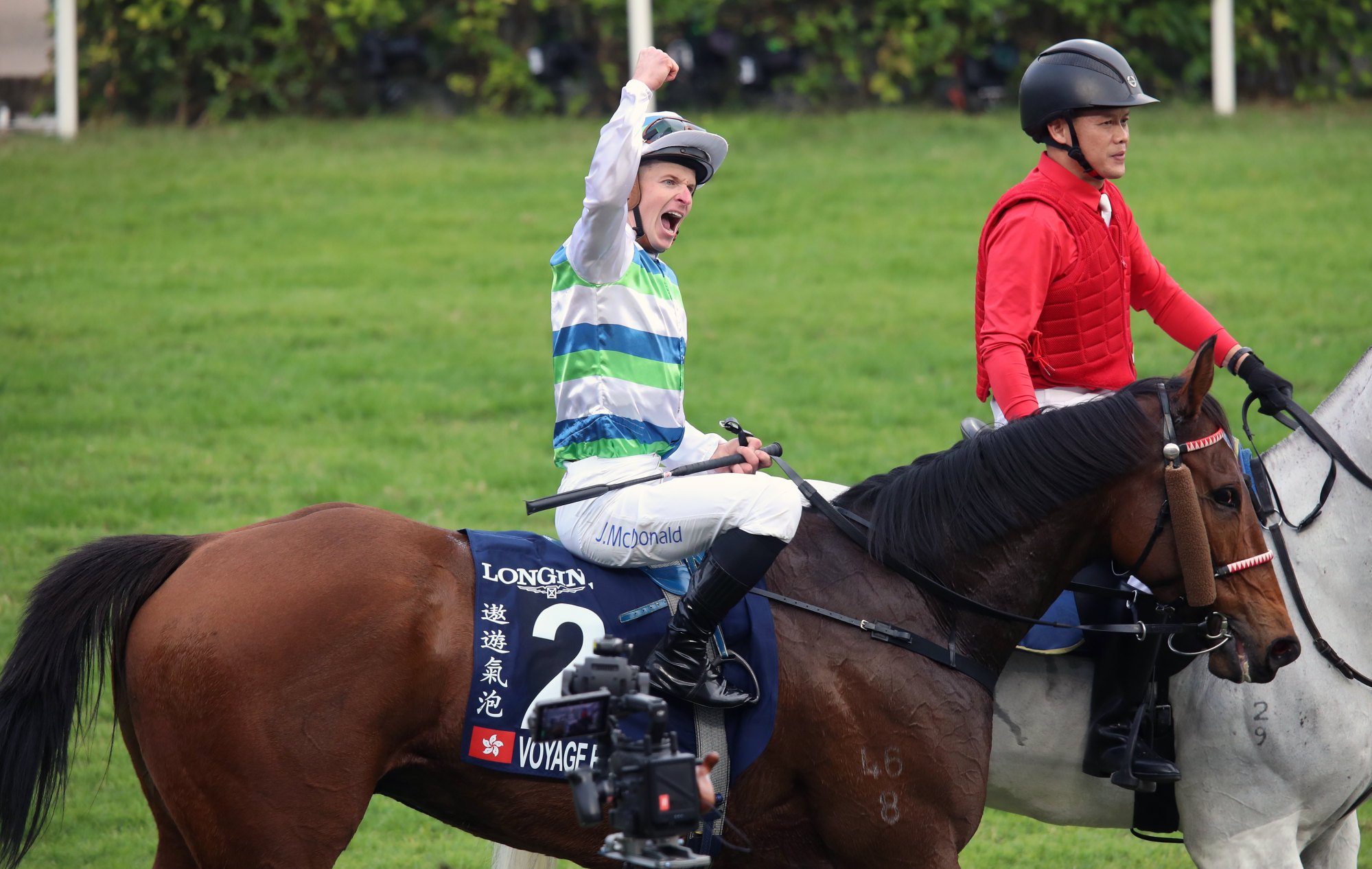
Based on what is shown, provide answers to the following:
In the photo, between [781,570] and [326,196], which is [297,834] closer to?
[781,570]

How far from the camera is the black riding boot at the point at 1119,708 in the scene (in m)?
3.69

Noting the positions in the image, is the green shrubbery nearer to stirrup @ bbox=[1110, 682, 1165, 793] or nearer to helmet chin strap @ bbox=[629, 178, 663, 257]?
helmet chin strap @ bbox=[629, 178, 663, 257]

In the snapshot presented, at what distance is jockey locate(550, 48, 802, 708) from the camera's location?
129 inches

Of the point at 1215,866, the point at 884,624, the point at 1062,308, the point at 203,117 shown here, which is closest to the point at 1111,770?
the point at 1215,866

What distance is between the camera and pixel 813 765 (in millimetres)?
3439

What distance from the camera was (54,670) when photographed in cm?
324

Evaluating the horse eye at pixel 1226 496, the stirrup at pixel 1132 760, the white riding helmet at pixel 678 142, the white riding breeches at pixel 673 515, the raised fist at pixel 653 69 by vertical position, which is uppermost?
the raised fist at pixel 653 69

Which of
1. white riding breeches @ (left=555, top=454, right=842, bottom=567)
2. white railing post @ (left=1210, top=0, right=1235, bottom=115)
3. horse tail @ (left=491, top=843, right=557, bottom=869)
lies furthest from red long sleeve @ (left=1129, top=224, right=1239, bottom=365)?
white railing post @ (left=1210, top=0, right=1235, bottom=115)

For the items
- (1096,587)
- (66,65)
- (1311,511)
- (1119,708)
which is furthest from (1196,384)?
(66,65)

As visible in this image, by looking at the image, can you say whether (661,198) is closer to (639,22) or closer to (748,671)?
(748,671)

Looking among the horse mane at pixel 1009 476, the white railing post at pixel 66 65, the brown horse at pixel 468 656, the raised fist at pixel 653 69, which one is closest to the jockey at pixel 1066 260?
the horse mane at pixel 1009 476

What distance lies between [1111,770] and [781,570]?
1051 mm

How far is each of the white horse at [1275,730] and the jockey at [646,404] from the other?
1.01 meters

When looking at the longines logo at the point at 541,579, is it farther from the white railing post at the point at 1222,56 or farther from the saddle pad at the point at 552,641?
the white railing post at the point at 1222,56
